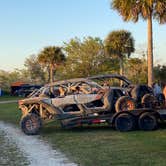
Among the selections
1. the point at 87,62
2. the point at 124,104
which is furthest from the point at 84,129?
the point at 87,62

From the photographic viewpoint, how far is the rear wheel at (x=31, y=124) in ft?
51.1

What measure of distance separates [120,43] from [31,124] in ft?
113

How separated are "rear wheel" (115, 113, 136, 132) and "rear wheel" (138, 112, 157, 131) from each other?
0.85 feet

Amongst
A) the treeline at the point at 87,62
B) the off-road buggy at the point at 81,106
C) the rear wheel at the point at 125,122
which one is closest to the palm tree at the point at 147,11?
the off-road buggy at the point at 81,106

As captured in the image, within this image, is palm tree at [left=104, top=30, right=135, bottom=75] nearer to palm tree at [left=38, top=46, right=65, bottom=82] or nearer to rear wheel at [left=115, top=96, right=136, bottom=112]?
palm tree at [left=38, top=46, right=65, bottom=82]

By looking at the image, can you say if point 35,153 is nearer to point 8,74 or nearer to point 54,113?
point 54,113

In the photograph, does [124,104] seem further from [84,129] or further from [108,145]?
[108,145]

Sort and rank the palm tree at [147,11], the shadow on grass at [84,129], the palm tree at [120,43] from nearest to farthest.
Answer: the shadow on grass at [84,129] → the palm tree at [147,11] → the palm tree at [120,43]

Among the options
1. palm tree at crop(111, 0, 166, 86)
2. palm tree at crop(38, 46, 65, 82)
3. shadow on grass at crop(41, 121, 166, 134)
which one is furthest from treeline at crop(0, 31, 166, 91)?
shadow on grass at crop(41, 121, 166, 134)

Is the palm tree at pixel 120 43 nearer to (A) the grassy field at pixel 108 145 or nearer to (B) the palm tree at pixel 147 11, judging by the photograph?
(B) the palm tree at pixel 147 11

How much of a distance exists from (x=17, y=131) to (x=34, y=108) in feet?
3.50

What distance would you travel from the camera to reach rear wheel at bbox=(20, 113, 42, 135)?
15.6 m

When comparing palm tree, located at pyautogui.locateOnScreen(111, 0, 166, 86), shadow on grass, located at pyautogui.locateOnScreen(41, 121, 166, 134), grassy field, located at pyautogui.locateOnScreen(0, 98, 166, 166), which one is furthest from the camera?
palm tree, located at pyautogui.locateOnScreen(111, 0, 166, 86)

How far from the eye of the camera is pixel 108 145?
12305mm
